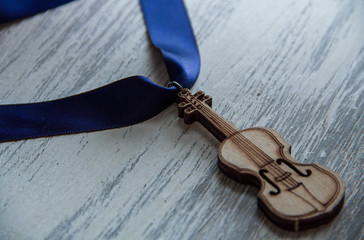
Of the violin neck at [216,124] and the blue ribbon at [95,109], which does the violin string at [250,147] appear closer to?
the violin neck at [216,124]

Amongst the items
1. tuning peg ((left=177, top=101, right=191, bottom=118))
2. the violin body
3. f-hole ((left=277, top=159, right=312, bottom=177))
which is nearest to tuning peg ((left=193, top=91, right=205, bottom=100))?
tuning peg ((left=177, top=101, right=191, bottom=118))

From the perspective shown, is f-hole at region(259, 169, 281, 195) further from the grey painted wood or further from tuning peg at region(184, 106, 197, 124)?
tuning peg at region(184, 106, 197, 124)

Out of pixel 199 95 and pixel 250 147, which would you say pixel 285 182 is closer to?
pixel 250 147

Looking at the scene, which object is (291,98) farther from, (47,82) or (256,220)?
(47,82)

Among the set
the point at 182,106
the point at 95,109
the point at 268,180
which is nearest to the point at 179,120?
the point at 182,106

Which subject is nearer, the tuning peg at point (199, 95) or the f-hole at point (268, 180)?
the f-hole at point (268, 180)

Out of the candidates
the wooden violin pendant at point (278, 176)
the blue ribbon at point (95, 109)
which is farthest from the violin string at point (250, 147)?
the blue ribbon at point (95, 109)

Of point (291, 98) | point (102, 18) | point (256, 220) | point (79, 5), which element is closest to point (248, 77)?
point (291, 98)
